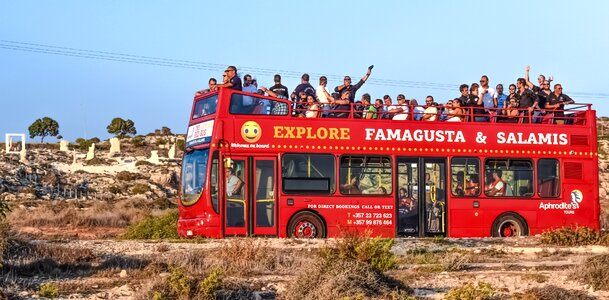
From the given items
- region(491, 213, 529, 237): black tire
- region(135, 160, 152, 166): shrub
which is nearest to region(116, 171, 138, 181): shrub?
region(135, 160, 152, 166): shrub

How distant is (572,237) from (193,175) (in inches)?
349

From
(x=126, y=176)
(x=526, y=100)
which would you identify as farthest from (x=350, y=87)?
(x=126, y=176)

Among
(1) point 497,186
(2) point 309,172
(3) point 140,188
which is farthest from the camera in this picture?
(3) point 140,188

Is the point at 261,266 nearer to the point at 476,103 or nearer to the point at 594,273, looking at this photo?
the point at 594,273

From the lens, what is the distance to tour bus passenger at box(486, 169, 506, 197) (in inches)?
933

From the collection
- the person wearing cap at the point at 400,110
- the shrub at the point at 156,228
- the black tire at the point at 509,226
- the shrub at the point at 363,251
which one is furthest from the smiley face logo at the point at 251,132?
the shrub at the point at 363,251

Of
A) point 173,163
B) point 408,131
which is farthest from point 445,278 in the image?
point 173,163

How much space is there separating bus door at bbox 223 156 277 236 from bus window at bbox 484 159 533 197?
5.45 m

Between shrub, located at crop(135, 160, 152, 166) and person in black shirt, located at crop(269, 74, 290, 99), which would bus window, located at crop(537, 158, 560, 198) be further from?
shrub, located at crop(135, 160, 152, 166)

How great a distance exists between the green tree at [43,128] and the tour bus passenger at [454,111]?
8320 cm

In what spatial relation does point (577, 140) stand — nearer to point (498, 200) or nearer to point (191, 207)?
A: point (498, 200)

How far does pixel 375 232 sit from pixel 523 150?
4.39 metres

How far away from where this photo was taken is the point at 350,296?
12602 millimetres

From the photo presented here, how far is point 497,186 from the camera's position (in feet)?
78.1
